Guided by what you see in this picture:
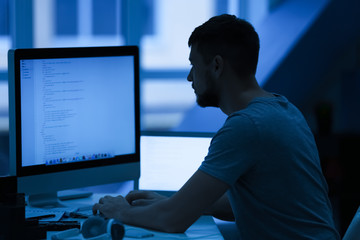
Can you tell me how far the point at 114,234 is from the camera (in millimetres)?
1559

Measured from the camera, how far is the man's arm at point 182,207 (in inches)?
62.8

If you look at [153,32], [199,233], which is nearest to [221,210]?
[199,233]

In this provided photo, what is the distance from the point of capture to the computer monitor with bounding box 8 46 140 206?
187 centimetres

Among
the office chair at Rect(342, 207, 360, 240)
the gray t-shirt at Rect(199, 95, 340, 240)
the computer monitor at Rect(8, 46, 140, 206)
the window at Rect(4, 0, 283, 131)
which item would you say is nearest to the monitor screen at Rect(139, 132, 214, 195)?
the computer monitor at Rect(8, 46, 140, 206)

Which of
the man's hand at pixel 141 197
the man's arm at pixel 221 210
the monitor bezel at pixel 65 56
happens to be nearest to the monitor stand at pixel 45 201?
the monitor bezel at pixel 65 56

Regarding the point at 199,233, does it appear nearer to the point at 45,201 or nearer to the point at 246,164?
the point at 246,164

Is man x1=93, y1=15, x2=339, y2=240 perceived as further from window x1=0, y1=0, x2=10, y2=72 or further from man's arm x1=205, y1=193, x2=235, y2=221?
window x1=0, y1=0, x2=10, y2=72

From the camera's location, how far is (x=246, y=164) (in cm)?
162

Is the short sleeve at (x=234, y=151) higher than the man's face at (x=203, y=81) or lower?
lower

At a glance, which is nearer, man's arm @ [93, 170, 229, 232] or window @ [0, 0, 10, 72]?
man's arm @ [93, 170, 229, 232]

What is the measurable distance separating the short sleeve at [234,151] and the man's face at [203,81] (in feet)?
0.74

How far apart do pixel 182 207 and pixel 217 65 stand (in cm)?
46

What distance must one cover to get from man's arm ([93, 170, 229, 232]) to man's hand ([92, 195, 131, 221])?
30 mm

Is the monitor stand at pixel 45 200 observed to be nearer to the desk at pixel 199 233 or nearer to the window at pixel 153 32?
the desk at pixel 199 233
